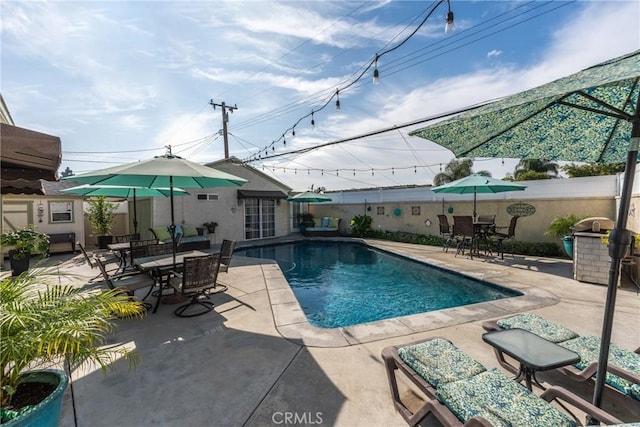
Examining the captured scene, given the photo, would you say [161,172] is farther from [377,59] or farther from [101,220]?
[101,220]

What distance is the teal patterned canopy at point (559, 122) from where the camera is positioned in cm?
167

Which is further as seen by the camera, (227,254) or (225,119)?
(225,119)

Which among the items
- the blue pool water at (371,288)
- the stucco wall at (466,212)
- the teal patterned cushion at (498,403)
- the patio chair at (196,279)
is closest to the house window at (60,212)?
the blue pool water at (371,288)

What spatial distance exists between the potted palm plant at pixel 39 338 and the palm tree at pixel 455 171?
22.8m

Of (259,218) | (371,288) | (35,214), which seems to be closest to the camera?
(371,288)

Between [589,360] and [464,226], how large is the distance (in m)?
7.20

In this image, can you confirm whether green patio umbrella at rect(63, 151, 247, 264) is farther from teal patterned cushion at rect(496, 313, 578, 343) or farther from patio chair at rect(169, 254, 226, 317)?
teal patterned cushion at rect(496, 313, 578, 343)

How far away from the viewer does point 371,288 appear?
698 cm

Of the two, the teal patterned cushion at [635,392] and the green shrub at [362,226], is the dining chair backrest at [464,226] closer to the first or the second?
the green shrub at [362,226]

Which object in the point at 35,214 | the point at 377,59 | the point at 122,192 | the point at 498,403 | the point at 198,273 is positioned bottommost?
the point at 498,403

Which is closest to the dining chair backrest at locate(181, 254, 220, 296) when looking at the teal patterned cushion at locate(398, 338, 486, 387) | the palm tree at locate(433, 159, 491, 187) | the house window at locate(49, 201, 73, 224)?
the teal patterned cushion at locate(398, 338, 486, 387)

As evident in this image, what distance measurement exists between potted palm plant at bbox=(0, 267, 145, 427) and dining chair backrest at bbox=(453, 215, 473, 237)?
377 inches

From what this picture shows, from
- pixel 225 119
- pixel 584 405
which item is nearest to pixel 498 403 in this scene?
pixel 584 405

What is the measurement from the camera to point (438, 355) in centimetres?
249
